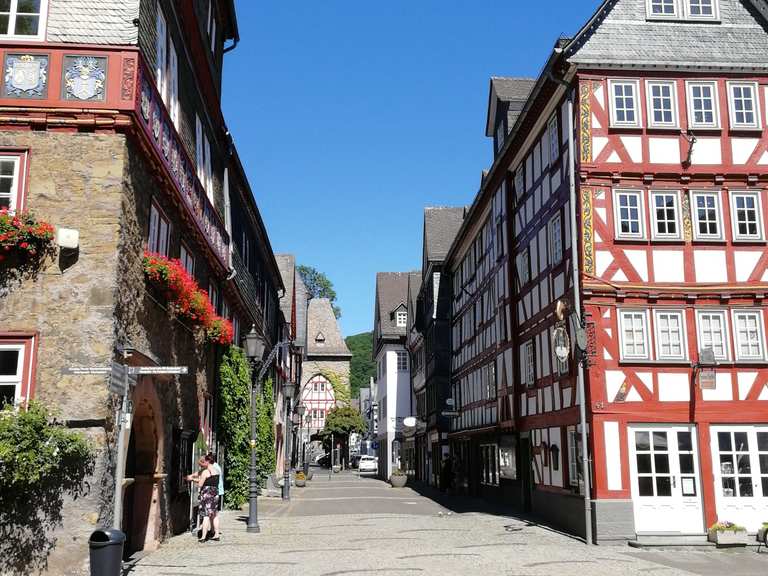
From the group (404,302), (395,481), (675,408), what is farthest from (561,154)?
(404,302)

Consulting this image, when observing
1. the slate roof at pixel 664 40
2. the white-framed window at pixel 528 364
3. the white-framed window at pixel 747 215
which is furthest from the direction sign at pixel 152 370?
the white-framed window at pixel 528 364

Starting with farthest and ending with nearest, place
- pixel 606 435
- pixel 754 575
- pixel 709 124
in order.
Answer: pixel 709 124 < pixel 606 435 < pixel 754 575

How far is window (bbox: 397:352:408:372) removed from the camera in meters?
59.7

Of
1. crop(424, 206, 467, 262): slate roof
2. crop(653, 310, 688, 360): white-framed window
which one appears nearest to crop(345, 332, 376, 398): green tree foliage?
crop(424, 206, 467, 262): slate roof

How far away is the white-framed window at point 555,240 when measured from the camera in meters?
21.1

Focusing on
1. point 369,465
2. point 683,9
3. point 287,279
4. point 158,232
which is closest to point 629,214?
point 683,9

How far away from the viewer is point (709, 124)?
65.9 ft

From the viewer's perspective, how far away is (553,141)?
72.2 feet

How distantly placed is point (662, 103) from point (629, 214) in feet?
9.82

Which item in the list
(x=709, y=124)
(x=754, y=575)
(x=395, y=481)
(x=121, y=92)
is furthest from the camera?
(x=395, y=481)

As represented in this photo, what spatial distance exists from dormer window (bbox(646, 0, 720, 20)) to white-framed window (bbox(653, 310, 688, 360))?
25.3 ft

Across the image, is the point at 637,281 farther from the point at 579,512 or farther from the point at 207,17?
the point at 207,17

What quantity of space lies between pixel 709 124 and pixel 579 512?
9.85 m

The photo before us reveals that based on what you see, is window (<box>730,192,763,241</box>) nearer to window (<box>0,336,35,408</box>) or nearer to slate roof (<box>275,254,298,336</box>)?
window (<box>0,336,35,408</box>)
